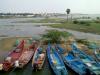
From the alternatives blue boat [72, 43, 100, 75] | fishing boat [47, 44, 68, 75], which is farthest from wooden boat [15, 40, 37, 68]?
blue boat [72, 43, 100, 75]

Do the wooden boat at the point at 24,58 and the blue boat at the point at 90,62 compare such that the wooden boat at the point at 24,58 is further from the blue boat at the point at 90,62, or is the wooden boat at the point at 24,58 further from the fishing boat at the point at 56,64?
the blue boat at the point at 90,62

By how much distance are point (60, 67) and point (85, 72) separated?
9.03ft

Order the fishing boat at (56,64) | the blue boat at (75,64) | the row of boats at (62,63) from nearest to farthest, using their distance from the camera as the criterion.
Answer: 1. the fishing boat at (56,64)
2. the blue boat at (75,64)
3. the row of boats at (62,63)

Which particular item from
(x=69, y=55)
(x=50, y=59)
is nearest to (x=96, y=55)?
(x=69, y=55)

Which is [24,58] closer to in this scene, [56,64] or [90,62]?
[56,64]

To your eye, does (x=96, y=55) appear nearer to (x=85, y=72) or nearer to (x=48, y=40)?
(x=85, y=72)

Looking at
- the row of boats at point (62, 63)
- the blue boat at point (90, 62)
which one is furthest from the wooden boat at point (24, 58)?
the blue boat at point (90, 62)

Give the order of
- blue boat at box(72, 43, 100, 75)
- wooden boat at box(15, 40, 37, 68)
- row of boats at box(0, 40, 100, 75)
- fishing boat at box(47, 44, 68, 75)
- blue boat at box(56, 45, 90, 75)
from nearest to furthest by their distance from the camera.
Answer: blue boat at box(72, 43, 100, 75) → fishing boat at box(47, 44, 68, 75) → blue boat at box(56, 45, 90, 75) → row of boats at box(0, 40, 100, 75) → wooden boat at box(15, 40, 37, 68)

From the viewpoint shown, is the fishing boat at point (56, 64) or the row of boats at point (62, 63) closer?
the fishing boat at point (56, 64)

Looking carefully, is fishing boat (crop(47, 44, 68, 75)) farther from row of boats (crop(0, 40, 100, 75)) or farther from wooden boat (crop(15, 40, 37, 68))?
wooden boat (crop(15, 40, 37, 68))

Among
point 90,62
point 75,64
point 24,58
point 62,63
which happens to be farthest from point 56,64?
point 24,58

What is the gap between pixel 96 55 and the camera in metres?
26.1

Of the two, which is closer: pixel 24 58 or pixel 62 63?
pixel 62 63

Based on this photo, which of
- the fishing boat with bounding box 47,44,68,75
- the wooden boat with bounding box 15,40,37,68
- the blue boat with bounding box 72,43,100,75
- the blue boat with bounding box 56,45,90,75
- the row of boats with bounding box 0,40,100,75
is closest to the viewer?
the blue boat with bounding box 72,43,100,75
